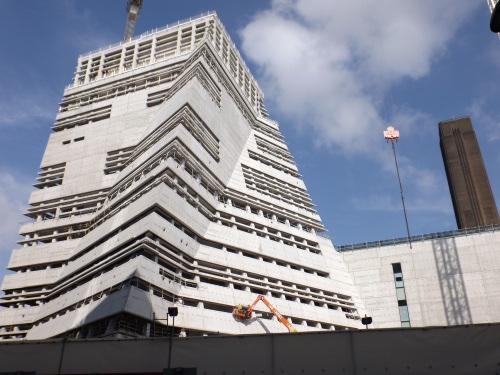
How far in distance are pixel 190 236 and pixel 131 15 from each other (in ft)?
313

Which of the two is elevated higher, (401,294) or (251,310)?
(401,294)

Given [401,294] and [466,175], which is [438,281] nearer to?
[401,294]

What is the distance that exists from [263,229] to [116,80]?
4238 cm

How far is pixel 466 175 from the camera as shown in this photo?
16438cm

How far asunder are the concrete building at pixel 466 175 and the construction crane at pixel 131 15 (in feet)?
384

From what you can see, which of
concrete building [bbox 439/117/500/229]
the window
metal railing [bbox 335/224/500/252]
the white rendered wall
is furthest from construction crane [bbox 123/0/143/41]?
concrete building [bbox 439/117/500/229]

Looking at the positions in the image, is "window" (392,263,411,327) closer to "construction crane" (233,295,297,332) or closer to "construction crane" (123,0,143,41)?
"construction crane" (233,295,297,332)

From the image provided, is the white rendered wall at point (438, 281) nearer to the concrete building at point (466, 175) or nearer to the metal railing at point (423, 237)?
the metal railing at point (423, 237)

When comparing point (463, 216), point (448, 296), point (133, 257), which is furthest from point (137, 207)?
point (463, 216)

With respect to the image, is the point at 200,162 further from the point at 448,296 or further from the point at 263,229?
the point at 448,296

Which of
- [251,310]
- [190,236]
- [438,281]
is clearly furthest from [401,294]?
[190,236]

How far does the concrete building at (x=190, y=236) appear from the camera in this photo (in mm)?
51656

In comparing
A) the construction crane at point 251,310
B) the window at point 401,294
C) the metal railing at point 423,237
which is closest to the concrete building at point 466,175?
the metal railing at point 423,237

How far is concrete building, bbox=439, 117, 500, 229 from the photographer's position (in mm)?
156500
